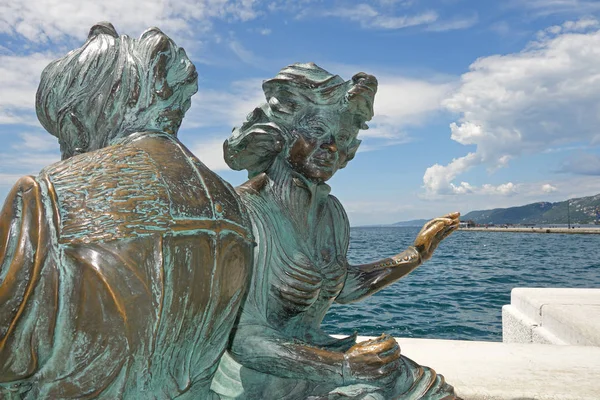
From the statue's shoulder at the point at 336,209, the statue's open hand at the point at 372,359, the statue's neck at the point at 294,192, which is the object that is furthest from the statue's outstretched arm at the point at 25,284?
the statue's shoulder at the point at 336,209

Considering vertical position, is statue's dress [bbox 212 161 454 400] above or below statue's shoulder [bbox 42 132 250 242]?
below

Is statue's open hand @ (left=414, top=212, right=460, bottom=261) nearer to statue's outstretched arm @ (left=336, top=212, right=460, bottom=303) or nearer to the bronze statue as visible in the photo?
statue's outstretched arm @ (left=336, top=212, right=460, bottom=303)

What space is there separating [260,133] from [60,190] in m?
1.04

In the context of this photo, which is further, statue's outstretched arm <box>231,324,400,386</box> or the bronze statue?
statue's outstretched arm <box>231,324,400,386</box>

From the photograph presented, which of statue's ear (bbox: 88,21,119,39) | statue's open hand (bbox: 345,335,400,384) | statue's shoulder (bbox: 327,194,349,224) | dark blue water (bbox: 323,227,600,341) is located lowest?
dark blue water (bbox: 323,227,600,341)

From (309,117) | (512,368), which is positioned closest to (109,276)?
(309,117)

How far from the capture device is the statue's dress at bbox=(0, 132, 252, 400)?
1116 millimetres

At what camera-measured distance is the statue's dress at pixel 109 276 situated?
1.12 metres

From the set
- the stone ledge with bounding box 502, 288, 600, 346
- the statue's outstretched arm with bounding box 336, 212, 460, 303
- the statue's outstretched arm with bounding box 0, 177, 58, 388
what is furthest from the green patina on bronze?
the stone ledge with bounding box 502, 288, 600, 346

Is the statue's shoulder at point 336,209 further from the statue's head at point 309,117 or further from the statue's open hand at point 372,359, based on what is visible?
the statue's open hand at point 372,359

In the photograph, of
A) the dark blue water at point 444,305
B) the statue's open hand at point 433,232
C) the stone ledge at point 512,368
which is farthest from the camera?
the dark blue water at point 444,305

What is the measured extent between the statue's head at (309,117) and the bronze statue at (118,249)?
65cm

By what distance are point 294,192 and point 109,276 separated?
104cm

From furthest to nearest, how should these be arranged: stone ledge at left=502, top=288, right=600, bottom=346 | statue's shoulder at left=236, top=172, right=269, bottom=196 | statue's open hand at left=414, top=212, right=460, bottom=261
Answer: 1. stone ledge at left=502, top=288, right=600, bottom=346
2. statue's open hand at left=414, top=212, right=460, bottom=261
3. statue's shoulder at left=236, top=172, right=269, bottom=196
